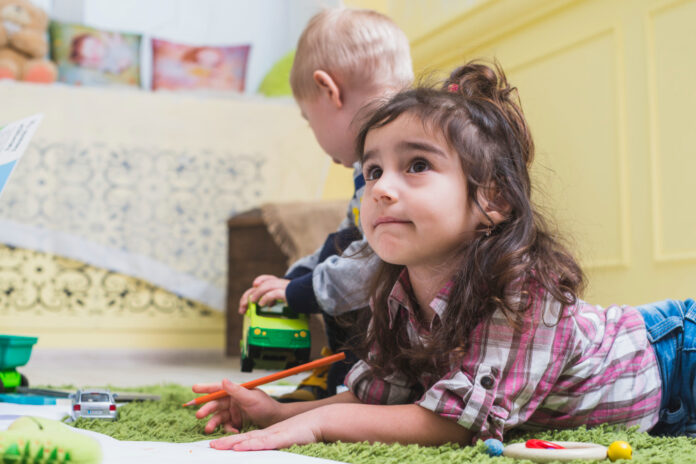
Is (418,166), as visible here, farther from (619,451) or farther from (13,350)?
(13,350)

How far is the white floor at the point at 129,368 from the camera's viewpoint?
63.6 inches

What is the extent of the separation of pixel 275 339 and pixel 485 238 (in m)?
0.35

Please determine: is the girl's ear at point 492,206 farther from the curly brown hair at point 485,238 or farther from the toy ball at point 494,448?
the toy ball at point 494,448

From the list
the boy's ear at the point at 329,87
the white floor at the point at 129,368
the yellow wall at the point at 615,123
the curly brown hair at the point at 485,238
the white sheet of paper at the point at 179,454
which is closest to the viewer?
the white sheet of paper at the point at 179,454

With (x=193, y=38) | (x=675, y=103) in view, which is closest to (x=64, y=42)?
(x=193, y=38)

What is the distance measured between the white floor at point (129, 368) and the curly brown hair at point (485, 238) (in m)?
0.78

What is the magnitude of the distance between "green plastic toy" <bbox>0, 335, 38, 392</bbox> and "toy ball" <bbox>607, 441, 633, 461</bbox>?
0.87m

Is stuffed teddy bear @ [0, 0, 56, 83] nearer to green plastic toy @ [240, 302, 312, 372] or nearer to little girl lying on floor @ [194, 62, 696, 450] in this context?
green plastic toy @ [240, 302, 312, 372]

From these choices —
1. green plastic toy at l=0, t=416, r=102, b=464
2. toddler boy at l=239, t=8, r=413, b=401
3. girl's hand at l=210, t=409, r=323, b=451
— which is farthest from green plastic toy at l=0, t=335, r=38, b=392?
green plastic toy at l=0, t=416, r=102, b=464

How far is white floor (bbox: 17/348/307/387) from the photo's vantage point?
162cm

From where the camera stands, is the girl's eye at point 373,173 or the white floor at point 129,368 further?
the white floor at point 129,368

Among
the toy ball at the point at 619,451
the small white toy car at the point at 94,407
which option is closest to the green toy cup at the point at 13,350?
the small white toy car at the point at 94,407

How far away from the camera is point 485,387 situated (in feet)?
2.16

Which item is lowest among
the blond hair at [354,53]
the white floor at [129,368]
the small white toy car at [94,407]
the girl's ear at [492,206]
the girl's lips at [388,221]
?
the white floor at [129,368]
